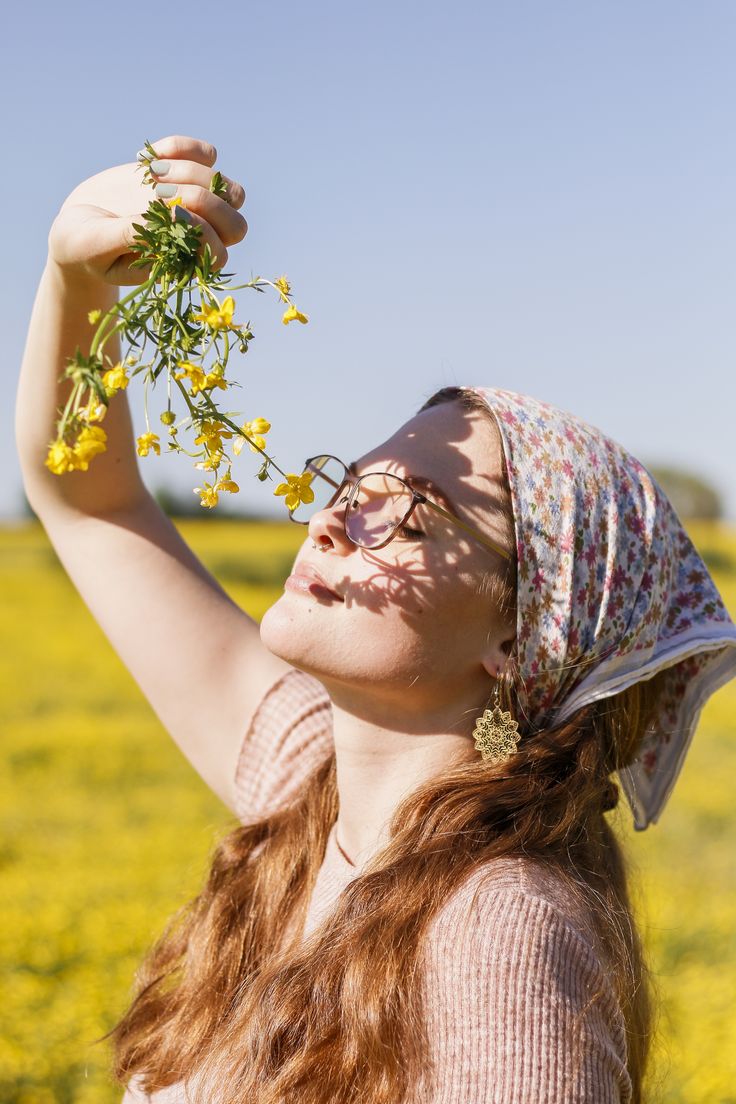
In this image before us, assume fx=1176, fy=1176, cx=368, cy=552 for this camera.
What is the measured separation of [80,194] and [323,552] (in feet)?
2.02

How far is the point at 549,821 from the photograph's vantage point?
166cm

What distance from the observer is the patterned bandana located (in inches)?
68.1

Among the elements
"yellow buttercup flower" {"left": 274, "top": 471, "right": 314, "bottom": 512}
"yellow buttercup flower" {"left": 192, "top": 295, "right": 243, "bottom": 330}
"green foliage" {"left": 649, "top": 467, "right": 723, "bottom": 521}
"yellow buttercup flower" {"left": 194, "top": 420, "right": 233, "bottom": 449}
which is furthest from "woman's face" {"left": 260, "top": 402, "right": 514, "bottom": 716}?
"green foliage" {"left": 649, "top": 467, "right": 723, "bottom": 521}

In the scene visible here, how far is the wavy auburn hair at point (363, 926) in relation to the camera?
58.3 inches

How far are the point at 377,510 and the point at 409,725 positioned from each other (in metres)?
0.33

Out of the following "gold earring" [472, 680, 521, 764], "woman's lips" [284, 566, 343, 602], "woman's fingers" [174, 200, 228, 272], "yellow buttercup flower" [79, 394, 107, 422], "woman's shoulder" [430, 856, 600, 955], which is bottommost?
"woman's shoulder" [430, 856, 600, 955]

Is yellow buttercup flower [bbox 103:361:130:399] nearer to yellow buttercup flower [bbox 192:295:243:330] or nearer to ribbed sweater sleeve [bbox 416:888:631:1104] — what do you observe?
yellow buttercup flower [bbox 192:295:243:330]

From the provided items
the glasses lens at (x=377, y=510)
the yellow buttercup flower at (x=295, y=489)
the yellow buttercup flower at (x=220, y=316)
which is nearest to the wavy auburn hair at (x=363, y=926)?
the glasses lens at (x=377, y=510)

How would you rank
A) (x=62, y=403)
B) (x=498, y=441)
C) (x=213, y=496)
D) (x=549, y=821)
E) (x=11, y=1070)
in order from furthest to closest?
(x=11, y=1070), (x=62, y=403), (x=498, y=441), (x=549, y=821), (x=213, y=496)

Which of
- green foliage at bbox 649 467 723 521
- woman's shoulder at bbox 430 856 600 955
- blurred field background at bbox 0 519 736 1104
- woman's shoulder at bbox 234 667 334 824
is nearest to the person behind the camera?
woman's shoulder at bbox 430 856 600 955

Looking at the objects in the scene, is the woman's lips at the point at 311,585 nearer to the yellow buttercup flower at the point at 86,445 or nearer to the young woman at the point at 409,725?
the young woman at the point at 409,725

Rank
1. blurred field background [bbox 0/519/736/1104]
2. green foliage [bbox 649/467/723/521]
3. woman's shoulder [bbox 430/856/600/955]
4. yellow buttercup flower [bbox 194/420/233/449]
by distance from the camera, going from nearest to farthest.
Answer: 1. yellow buttercup flower [bbox 194/420/233/449]
2. woman's shoulder [bbox 430/856/600/955]
3. blurred field background [bbox 0/519/736/1104]
4. green foliage [bbox 649/467/723/521]

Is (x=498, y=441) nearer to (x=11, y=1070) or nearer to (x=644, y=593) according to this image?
(x=644, y=593)

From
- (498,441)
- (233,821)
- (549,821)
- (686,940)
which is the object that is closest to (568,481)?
(498,441)
